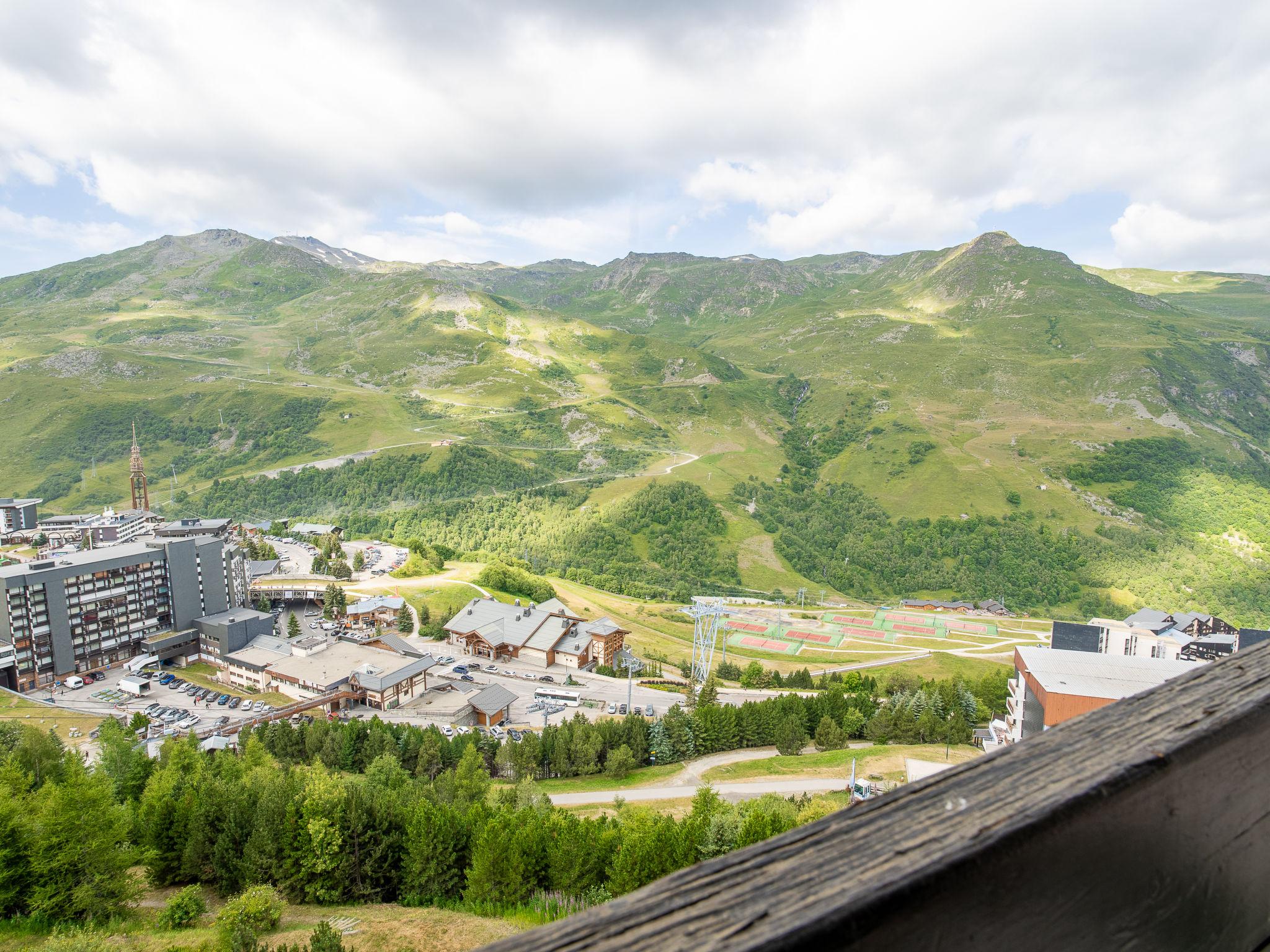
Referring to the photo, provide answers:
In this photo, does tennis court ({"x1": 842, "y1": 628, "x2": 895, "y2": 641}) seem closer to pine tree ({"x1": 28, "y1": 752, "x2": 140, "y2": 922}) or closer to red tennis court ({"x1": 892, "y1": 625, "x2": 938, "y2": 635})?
red tennis court ({"x1": 892, "y1": 625, "x2": 938, "y2": 635})

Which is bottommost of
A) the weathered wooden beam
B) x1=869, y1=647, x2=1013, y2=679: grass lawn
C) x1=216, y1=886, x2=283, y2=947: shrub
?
x1=869, y1=647, x2=1013, y2=679: grass lawn

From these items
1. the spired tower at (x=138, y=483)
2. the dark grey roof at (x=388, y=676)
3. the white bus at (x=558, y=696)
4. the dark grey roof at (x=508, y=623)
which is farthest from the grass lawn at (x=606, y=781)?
the spired tower at (x=138, y=483)

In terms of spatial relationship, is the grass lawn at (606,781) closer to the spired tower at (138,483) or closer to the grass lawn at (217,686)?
the grass lawn at (217,686)

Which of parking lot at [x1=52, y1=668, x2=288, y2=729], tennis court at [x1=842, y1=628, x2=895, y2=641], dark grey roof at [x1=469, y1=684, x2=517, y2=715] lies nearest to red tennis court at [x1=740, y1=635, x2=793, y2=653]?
tennis court at [x1=842, y1=628, x2=895, y2=641]

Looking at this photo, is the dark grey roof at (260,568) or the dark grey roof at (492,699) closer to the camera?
the dark grey roof at (492,699)

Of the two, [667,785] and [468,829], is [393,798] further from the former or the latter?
[667,785]
